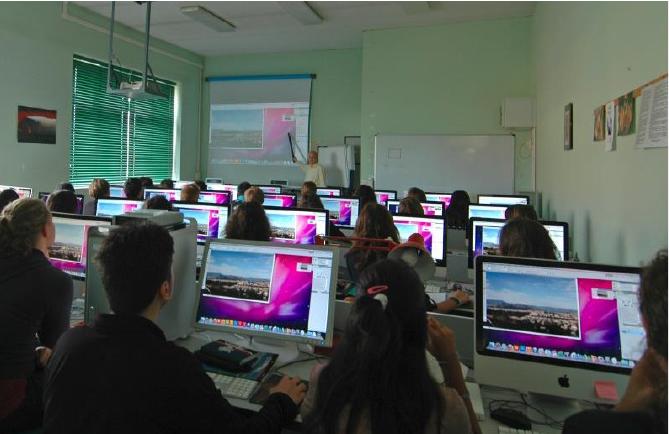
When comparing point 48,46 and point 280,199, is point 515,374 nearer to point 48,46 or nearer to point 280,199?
point 280,199

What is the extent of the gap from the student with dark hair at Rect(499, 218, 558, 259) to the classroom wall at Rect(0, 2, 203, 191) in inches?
238

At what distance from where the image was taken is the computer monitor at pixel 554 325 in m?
1.50

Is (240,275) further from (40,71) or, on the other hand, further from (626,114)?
(40,71)

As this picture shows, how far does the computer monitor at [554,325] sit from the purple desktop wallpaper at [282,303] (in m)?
0.66

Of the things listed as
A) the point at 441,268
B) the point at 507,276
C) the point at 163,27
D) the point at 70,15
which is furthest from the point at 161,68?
the point at 507,276

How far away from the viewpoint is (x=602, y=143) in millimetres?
3703

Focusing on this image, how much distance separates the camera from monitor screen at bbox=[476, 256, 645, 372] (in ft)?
4.91

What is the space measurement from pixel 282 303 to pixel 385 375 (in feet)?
2.77

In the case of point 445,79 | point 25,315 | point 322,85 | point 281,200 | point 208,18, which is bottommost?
point 25,315

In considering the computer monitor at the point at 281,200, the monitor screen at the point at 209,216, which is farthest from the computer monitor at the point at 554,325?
the computer monitor at the point at 281,200

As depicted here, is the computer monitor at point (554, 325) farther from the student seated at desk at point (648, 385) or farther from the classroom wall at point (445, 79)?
the classroom wall at point (445, 79)

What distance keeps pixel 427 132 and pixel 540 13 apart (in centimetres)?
231

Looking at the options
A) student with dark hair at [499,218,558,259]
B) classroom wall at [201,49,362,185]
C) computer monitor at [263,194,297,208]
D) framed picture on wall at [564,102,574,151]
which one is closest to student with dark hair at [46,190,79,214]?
computer monitor at [263,194,297,208]

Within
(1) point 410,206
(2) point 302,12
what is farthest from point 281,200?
(2) point 302,12
